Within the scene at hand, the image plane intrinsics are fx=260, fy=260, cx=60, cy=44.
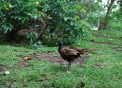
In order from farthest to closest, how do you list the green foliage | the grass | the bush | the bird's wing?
the bush
the green foliage
the bird's wing
the grass

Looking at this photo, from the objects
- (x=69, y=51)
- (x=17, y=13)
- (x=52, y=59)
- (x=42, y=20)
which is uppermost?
(x=17, y=13)

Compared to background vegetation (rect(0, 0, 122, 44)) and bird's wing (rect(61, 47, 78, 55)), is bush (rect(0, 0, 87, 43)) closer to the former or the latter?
background vegetation (rect(0, 0, 122, 44))

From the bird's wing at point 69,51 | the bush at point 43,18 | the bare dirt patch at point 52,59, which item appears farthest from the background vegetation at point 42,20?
the bird's wing at point 69,51

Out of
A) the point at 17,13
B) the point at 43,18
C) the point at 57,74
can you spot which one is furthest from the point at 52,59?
the point at 43,18

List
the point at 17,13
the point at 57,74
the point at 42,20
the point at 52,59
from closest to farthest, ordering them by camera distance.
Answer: the point at 57,74 < the point at 52,59 < the point at 17,13 < the point at 42,20

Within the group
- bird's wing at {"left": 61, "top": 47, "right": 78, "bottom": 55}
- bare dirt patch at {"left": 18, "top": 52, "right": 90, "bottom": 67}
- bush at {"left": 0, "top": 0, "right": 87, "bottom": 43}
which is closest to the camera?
bird's wing at {"left": 61, "top": 47, "right": 78, "bottom": 55}

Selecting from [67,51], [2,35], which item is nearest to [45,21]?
[2,35]

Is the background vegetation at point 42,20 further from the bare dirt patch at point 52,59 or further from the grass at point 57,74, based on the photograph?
the grass at point 57,74

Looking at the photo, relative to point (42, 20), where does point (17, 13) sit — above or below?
above

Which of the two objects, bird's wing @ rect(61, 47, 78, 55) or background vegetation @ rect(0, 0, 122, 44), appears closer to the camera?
bird's wing @ rect(61, 47, 78, 55)

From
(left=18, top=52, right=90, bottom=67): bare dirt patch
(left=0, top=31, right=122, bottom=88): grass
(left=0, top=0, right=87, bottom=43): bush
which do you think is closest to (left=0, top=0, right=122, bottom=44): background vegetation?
(left=0, top=0, right=87, bottom=43): bush

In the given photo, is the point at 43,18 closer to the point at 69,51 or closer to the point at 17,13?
the point at 17,13

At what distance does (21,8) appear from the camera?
6598mm

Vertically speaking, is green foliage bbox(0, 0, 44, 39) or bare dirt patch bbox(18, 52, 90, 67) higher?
green foliage bbox(0, 0, 44, 39)
